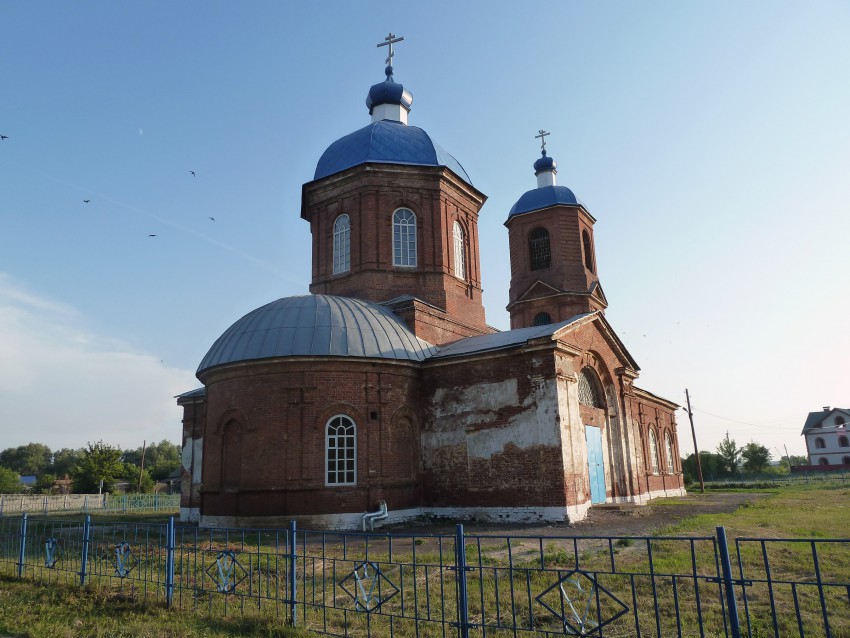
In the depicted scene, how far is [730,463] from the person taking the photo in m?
48.5

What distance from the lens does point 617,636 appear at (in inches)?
217

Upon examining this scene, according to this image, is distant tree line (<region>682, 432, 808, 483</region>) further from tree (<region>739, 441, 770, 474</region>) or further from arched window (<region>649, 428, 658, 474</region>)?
arched window (<region>649, 428, 658, 474</region>)

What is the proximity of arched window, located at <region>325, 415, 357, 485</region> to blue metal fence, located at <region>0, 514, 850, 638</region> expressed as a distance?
11.3 ft

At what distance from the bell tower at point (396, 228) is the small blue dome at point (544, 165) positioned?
7.19m

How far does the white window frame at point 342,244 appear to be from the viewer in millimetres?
19219

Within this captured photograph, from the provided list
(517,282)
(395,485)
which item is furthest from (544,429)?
(517,282)

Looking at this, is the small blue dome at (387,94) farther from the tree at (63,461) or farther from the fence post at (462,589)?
the tree at (63,461)

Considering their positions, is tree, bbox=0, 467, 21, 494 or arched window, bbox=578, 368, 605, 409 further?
tree, bbox=0, 467, 21, 494

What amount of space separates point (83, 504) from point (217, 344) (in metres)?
21.3

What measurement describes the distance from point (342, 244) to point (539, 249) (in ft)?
29.7

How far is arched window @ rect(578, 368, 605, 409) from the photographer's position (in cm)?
1661

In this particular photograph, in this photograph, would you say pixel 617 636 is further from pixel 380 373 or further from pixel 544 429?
pixel 380 373

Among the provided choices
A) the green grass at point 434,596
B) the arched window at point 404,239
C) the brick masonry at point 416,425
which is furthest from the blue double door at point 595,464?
the arched window at point 404,239


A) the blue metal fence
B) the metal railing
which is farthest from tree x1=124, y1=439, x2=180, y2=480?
the blue metal fence
